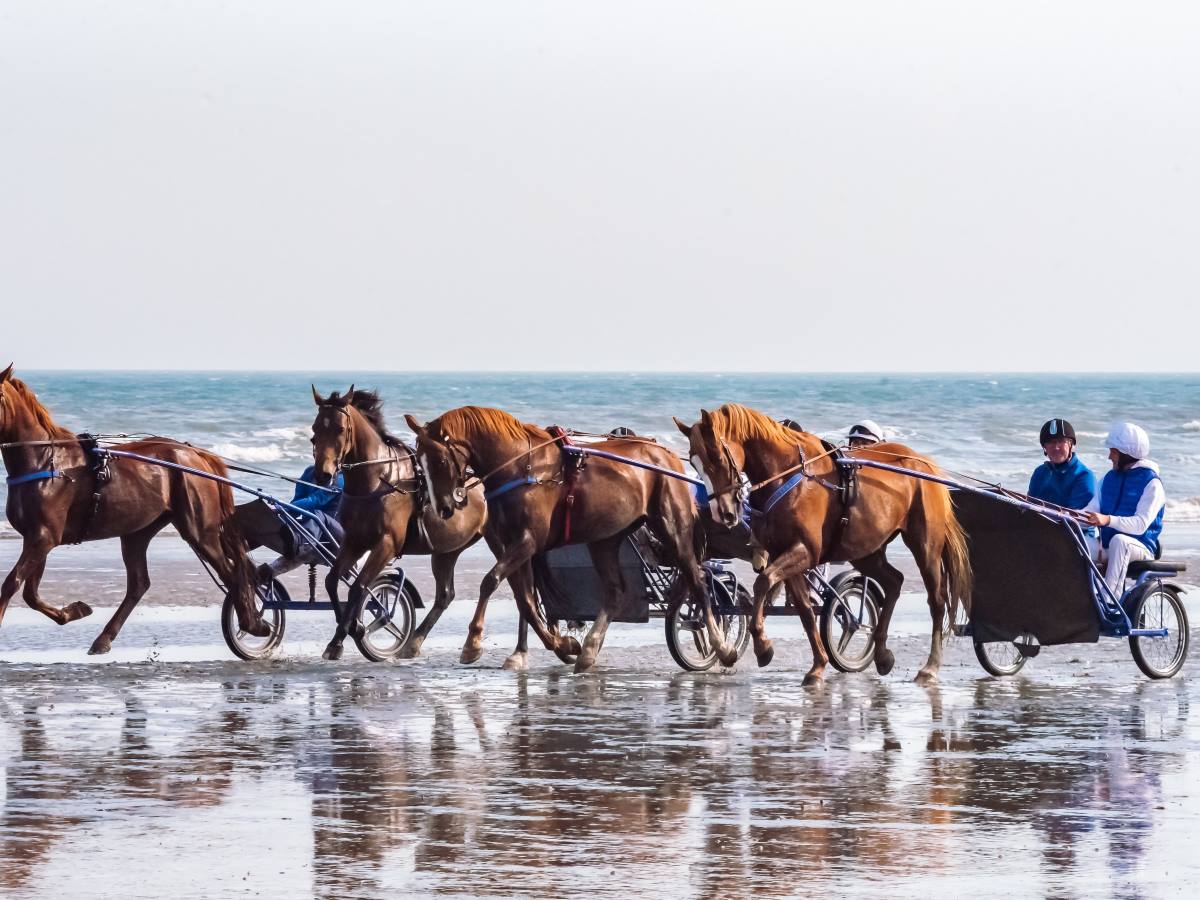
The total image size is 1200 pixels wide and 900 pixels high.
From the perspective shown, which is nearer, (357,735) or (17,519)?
(357,735)

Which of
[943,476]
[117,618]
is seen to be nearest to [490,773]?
[943,476]

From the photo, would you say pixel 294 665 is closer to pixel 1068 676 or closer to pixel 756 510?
pixel 756 510

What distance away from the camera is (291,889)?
6531mm

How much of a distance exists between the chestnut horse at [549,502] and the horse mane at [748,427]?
1331 mm

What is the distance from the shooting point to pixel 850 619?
13109 mm

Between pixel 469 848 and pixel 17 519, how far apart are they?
7.13 meters

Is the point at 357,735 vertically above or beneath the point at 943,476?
beneath

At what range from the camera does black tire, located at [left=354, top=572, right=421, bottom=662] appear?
13.6 meters

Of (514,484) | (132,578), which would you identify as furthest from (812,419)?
(514,484)

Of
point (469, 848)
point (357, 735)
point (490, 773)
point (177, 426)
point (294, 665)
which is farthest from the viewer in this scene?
point (177, 426)

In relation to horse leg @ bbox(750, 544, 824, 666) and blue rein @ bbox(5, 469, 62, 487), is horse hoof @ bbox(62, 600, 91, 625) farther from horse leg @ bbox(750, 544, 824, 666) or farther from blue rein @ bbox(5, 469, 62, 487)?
horse leg @ bbox(750, 544, 824, 666)

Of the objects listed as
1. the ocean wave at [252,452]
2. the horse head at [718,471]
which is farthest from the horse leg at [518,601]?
the ocean wave at [252,452]

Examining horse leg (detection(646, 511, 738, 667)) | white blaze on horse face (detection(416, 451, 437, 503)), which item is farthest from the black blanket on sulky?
white blaze on horse face (detection(416, 451, 437, 503))

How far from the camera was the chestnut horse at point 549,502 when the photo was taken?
12883 mm
